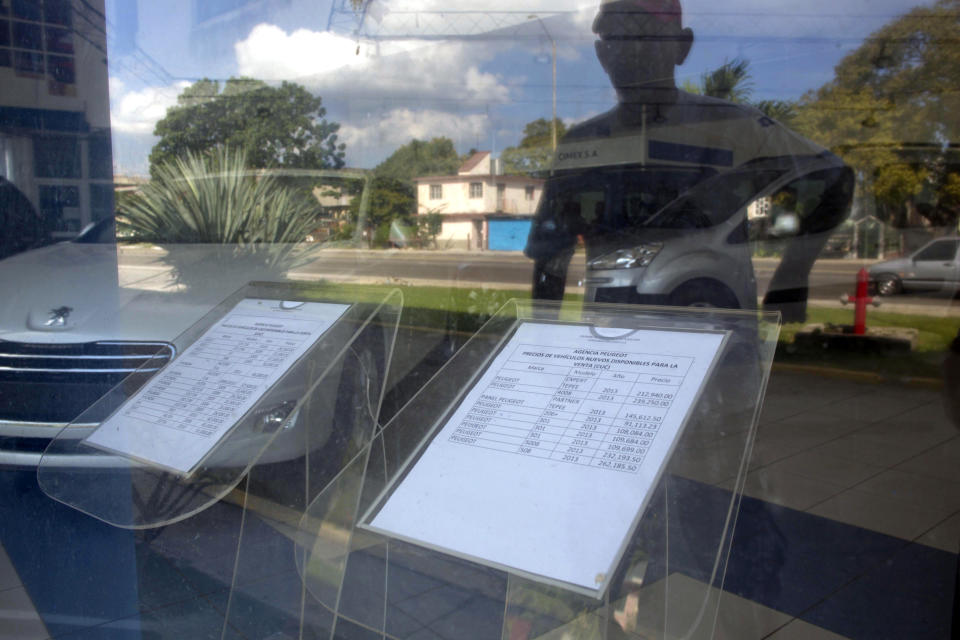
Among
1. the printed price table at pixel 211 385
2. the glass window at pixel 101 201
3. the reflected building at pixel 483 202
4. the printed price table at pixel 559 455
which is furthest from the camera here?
the reflected building at pixel 483 202

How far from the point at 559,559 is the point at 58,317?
1.74 metres

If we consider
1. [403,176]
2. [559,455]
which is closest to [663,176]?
[403,176]

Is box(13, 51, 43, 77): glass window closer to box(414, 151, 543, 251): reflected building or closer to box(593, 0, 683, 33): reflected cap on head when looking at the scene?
box(414, 151, 543, 251): reflected building

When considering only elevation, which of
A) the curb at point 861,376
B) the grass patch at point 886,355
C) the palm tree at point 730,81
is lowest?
the curb at point 861,376

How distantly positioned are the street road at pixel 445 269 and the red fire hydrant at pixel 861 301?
0.11 feet

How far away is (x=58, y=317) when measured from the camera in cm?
203

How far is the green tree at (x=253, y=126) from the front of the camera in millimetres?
2246

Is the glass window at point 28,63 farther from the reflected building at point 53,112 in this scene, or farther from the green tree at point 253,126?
the green tree at point 253,126

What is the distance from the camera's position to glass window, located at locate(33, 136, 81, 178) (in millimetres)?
1849

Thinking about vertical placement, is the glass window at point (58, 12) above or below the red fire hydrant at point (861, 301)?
above

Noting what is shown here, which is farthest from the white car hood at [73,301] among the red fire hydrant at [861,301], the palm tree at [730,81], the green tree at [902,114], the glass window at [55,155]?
the red fire hydrant at [861,301]

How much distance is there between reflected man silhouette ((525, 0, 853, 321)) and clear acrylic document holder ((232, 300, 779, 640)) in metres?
0.89

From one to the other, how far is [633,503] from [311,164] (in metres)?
1.80

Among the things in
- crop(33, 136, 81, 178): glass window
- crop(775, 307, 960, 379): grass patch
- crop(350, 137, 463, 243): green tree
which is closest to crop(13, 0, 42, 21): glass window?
crop(33, 136, 81, 178): glass window
